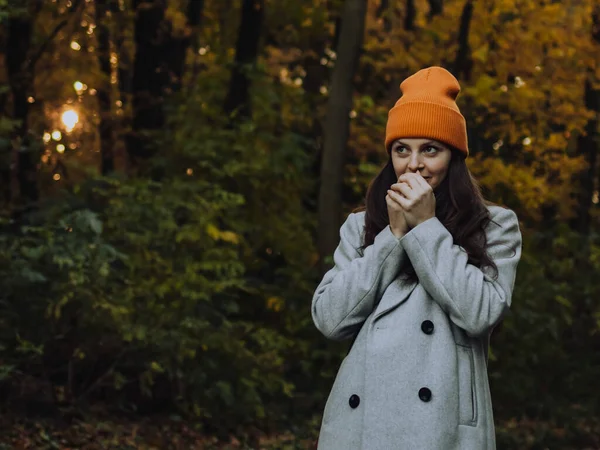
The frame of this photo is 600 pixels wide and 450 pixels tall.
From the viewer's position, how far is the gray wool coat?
332 cm

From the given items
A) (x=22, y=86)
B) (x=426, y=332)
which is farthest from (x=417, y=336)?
(x=22, y=86)

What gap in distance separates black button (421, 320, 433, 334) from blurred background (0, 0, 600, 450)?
4458mm

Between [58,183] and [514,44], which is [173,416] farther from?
[514,44]

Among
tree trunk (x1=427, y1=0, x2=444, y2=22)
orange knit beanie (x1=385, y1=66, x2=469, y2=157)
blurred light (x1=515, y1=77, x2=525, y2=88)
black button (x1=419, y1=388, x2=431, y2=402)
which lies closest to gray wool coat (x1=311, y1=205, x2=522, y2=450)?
black button (x1=419, y1=388, x2=431, y2=402)

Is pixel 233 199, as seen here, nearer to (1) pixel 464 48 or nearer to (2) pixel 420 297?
(1) pixel 464 48

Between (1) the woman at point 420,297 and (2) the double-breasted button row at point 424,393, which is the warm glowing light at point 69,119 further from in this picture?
(2) the double-breasted button row at point 424,393

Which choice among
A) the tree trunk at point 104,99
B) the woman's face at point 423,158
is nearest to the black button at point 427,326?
the woman's face at point 423,158

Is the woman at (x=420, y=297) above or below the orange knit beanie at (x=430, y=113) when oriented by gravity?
below

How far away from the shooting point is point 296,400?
480 inches

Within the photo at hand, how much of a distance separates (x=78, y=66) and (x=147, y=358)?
5012mm

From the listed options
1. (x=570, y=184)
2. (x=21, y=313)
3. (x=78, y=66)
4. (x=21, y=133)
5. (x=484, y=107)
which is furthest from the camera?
(x=570, y=184)

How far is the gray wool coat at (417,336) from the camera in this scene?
332cm

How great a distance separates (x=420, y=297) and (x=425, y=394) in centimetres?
31

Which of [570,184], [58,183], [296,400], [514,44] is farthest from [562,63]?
[58,183]
